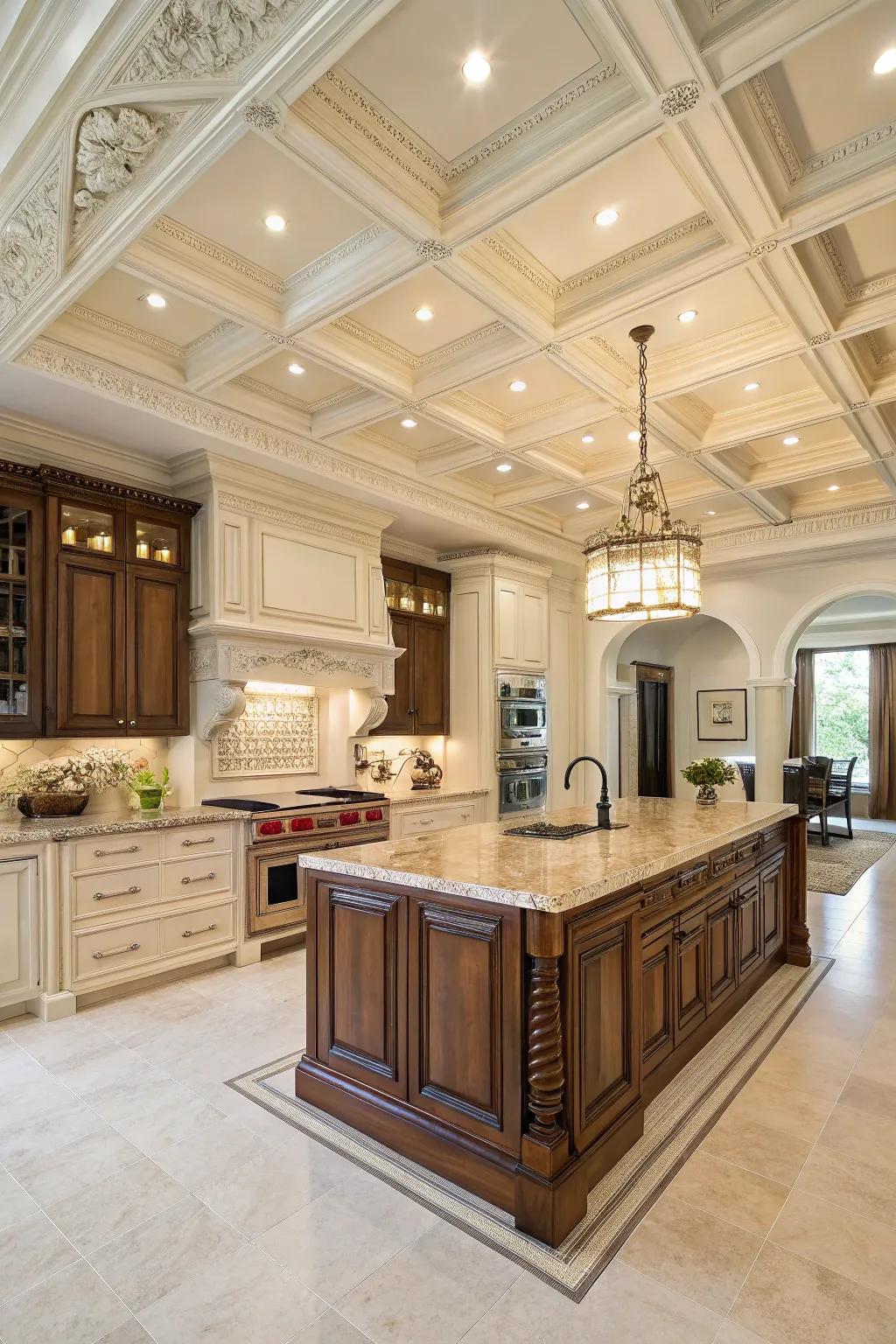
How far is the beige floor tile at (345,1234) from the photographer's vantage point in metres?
1.90

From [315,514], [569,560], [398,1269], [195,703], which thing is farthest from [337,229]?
[569,560]

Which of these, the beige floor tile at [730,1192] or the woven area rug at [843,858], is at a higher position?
the beige floor tile at [730,1192]

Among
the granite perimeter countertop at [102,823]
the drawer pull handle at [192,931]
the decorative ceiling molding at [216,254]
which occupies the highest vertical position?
the decorative ceiling molding at [216,254]

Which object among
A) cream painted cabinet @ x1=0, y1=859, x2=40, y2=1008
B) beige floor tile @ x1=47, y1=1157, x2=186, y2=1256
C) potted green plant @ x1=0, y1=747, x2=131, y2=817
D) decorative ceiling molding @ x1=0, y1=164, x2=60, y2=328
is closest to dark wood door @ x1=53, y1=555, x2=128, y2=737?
potted green plant @ x1=0, y1=747, x2=131, y2=817

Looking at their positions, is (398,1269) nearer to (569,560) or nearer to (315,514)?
(315,514)

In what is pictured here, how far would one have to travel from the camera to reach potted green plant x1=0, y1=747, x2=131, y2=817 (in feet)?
12.7

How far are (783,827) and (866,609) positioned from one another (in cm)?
702

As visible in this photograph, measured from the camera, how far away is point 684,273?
3006 mm

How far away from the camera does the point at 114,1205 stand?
2.19 m

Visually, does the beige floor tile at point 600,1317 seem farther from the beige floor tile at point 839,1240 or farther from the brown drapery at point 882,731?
the brown drapery at point 882,731

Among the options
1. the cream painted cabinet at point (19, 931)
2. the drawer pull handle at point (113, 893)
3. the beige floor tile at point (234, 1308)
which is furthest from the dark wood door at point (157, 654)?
the beige floor tile at point (234, 1308)

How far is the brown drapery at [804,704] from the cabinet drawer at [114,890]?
377 inches

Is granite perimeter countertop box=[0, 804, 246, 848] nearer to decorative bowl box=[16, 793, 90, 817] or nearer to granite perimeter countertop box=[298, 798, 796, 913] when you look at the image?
decorative bowl box=[16, 793, 90, 817]

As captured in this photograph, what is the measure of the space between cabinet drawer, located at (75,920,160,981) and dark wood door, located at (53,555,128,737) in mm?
1066
